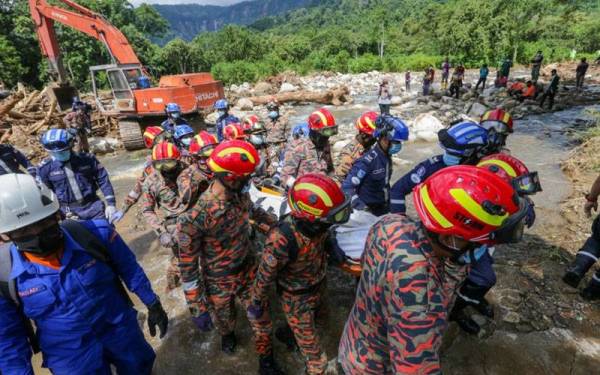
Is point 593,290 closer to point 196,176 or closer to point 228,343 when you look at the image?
point 228,343

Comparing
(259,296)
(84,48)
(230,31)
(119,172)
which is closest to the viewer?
(259,296)

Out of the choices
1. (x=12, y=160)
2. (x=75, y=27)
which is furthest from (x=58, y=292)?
(x=75, y=27)

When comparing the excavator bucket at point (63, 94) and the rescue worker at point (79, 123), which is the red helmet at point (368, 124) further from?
the excavator bucket at point (63, 94)

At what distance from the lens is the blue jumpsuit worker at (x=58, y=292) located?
5.26ft

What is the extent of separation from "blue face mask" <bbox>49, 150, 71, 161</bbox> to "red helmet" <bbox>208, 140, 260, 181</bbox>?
2367mm

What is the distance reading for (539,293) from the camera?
3297mm

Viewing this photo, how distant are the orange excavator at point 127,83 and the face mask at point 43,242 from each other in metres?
9.02

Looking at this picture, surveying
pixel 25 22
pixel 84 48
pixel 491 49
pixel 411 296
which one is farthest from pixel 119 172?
pixel 491 49

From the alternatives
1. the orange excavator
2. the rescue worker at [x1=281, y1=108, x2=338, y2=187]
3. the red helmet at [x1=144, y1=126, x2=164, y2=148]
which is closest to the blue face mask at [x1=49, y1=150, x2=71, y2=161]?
the red helmet at [x1=144, y1=126, x2=164, y2=148]

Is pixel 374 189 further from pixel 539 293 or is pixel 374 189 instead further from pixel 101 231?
pixel 101 231

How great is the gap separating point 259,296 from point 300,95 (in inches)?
643

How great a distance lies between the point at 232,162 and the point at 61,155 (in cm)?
257

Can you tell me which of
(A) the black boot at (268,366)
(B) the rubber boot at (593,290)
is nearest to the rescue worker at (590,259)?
Result: (B) the rubber boot at (593,290)

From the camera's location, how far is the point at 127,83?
10430 mm
